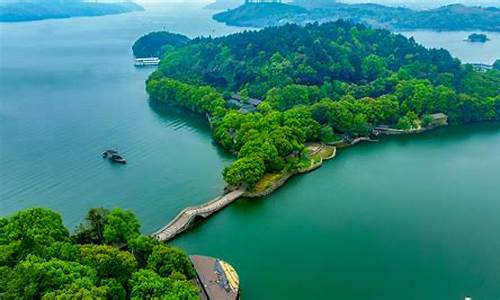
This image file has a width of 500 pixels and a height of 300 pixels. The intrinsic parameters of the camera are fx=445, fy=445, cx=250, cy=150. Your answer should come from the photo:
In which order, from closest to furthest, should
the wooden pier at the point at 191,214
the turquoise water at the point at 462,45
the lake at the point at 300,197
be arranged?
1. the lake at the point at 300,197
2. the wooden pier at the point at 191,214
3. the turquoise water at the point at 462,45

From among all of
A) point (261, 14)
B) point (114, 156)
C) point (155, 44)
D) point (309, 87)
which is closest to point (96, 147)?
point (114, 156)

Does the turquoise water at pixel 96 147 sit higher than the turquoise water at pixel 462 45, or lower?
lower

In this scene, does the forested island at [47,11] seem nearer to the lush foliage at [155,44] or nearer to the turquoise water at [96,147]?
the lush foliage at [155,44]

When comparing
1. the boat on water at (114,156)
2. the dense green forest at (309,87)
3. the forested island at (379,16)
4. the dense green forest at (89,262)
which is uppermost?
the forested island at (379,16)

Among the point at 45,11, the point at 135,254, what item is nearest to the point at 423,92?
the point at 135,254

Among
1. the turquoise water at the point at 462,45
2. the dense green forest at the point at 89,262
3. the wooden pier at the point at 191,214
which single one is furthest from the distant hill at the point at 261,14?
the dense green forest at the point at 89,262

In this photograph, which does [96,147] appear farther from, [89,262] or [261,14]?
[261,14]
